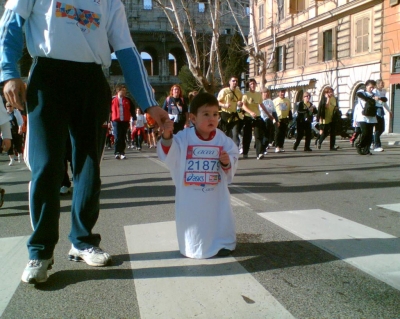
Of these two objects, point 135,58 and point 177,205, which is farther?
point 177,205

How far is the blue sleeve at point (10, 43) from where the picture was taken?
9.34 feet

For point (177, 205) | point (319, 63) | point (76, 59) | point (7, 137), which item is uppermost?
point (319, 63)

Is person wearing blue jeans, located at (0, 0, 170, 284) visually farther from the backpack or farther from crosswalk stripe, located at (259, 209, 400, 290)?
the backpack

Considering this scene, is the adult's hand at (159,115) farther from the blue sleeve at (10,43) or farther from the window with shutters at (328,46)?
the window with shutters at (328,46)

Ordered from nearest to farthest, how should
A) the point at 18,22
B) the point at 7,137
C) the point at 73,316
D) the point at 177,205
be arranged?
the point at 73,316, the point at 18,22, the point at 177,205, the point at 7,137

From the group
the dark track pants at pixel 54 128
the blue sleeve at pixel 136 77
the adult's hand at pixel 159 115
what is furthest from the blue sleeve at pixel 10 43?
the adult's hand at pixel 159 115

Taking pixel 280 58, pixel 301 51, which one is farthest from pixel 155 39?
pixel 301 51

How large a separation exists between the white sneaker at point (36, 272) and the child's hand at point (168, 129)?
1.08m

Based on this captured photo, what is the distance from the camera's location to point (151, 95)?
3.18 m

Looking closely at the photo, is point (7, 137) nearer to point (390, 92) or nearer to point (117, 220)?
point (117, 220)

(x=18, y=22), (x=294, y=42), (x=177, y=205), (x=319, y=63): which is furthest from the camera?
(x=294, y=42)

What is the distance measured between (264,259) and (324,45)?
32276 millimetres

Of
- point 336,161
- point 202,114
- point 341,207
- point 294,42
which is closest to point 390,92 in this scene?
point 294,42

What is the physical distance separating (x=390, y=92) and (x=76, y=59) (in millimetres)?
25365
